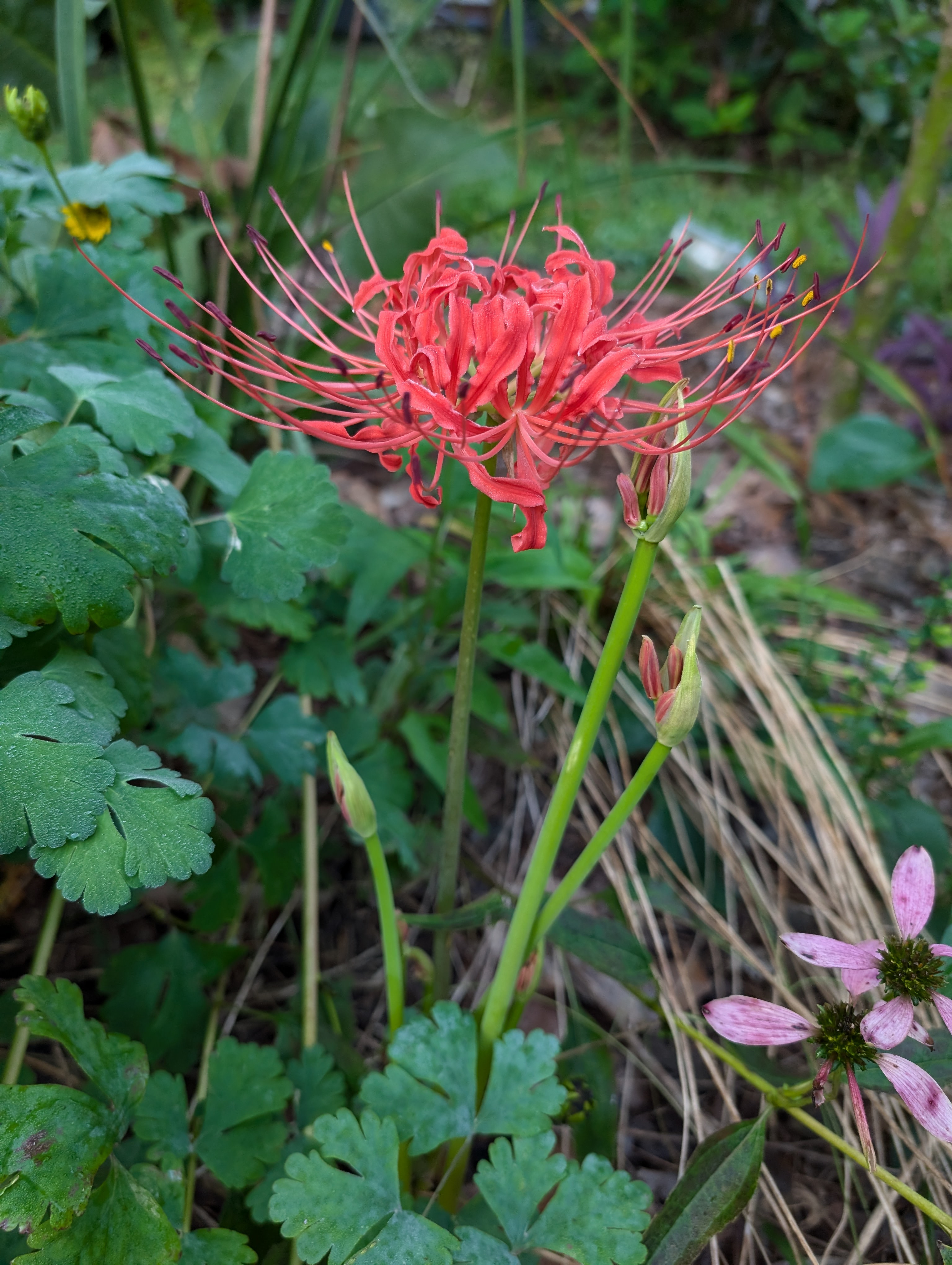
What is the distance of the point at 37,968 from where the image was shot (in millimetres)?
833

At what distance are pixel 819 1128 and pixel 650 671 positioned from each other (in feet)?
1.31

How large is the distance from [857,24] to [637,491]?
3.98 m

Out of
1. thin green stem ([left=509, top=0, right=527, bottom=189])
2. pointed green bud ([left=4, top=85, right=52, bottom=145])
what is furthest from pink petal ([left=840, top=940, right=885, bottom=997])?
pointed green bud ([left=4, top=85, right=52, bottom=145])

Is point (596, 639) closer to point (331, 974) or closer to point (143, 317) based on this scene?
point (331, 974)

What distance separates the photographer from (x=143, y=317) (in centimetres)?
91

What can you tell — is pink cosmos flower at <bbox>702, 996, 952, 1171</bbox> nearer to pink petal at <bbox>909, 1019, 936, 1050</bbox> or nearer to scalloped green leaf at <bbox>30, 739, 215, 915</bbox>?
pink petal at <bbox>909, 1019, 936, 1050</bbox>

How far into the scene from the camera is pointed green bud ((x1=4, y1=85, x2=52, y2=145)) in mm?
897

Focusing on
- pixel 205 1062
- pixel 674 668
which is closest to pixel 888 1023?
pixel 674 668

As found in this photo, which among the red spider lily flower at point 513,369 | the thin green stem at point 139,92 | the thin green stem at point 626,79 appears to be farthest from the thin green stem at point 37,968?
the thin green stem at point 626,79

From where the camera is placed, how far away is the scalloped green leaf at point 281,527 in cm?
75

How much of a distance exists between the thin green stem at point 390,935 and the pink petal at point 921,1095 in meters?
0.36

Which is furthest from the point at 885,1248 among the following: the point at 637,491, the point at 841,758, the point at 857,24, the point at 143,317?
the point at 857,24

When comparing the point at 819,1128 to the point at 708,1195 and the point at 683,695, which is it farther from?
the point at 683,695

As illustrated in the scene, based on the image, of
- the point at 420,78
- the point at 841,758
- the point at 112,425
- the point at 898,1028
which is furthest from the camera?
the point at 420,78
